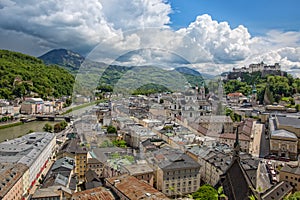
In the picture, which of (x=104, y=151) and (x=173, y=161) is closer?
(x=173, y=161)

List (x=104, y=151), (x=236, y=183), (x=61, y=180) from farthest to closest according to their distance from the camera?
(x=61, y=180) < (x=104, y=151) < (x=236, y=183)

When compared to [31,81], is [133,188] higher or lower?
lower

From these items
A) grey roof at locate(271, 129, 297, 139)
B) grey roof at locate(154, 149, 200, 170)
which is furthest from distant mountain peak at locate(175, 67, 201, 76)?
grey roof at locate(271, 129, 297, 139)

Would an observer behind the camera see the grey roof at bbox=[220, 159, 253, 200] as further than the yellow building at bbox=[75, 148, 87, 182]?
No

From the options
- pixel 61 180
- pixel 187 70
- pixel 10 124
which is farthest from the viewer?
pixel 10 124

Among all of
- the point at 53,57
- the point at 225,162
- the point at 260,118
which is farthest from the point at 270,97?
the point at 53,57

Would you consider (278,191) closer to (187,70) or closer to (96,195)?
(96,195)

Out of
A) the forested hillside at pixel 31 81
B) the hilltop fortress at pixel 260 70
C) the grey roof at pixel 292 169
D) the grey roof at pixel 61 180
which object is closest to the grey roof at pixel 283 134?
the grey roof at pixel 292 169

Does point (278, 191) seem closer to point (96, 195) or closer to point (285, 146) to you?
point (96, 195)

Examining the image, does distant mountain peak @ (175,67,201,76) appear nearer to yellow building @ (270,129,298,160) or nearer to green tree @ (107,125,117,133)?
green tree @ (107,125,117,133)

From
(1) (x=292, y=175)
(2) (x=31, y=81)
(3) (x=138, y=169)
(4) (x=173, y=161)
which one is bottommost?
(1) (x=292, y=175)

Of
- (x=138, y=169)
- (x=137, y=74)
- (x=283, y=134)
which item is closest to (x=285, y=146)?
(x=283, y=134)

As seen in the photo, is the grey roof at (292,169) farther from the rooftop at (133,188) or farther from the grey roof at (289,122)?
the grey roof at (289,122)
